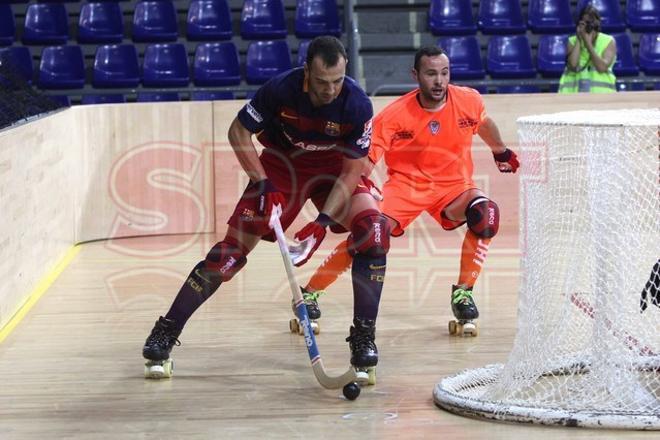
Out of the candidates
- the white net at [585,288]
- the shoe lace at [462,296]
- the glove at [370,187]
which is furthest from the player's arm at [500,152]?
the white net at [585,288]

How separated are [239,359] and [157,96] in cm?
553

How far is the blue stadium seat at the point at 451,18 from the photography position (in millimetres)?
11609

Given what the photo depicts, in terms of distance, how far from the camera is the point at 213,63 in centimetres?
1117

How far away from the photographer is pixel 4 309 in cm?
652

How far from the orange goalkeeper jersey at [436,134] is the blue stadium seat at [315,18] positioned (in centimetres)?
482

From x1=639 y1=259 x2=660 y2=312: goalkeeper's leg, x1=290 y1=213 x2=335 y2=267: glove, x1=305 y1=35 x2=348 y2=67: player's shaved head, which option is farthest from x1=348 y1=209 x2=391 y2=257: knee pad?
x1=639 y1=259 x2=660 y2=312: goalkeeper's leg

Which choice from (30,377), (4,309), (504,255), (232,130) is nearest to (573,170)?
(232,130)

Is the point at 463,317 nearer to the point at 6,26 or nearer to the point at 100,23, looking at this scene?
the point at 100,23

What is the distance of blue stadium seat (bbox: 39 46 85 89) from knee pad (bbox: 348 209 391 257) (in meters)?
6.33

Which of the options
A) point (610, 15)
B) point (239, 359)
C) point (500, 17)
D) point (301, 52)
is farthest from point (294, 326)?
point (610, 15)

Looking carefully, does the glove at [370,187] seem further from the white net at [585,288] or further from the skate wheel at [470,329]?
the skate wheel at [470,329]

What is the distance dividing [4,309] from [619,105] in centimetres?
534

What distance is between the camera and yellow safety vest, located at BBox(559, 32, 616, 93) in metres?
10.4

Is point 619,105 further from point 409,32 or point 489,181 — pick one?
point 409,32
